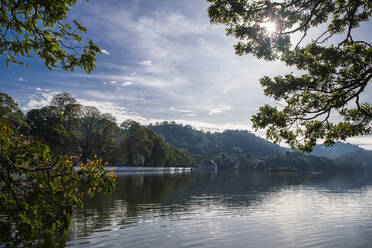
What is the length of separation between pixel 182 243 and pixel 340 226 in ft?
32.8

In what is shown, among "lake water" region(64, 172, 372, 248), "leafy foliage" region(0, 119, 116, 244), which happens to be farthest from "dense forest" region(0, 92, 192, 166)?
"leafy foliage" region(0, 119, 116, 244)

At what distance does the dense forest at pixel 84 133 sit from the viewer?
49.9m

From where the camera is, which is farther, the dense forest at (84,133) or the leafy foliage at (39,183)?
the dense forest at (84,133)

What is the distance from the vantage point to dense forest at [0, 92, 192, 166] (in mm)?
49875

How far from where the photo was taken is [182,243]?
10602 mm

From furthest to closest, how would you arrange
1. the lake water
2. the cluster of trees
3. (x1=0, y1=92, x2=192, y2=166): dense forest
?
(x1=0, y1=92, x2=192, y2=166): dense forest, the lake water, the cluster of trees

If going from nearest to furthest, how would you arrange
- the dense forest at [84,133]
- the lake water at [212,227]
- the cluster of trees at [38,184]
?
the cluster of trees at [38,184] < the lake water at [212,227] < the dense forest at [84,133]

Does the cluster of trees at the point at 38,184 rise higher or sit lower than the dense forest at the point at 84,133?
lower

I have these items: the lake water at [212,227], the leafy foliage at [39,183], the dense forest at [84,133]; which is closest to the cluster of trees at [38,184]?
the leafy foliage at [39,183]

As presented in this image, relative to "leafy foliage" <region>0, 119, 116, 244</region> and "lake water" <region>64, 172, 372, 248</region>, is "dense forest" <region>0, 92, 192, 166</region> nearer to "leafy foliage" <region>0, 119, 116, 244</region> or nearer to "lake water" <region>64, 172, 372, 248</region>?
"lake water" <region>64, 172, 372, 248</region>

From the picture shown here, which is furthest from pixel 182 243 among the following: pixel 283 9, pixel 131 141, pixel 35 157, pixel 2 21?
pixel 131 141

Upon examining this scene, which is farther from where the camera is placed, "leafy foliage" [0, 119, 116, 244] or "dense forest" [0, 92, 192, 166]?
"dense forest" [0, 92, 192, 166]

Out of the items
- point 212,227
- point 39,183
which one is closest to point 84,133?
point 212,227

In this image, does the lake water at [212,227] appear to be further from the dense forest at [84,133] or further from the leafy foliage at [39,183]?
the dense forest at [84,133]
